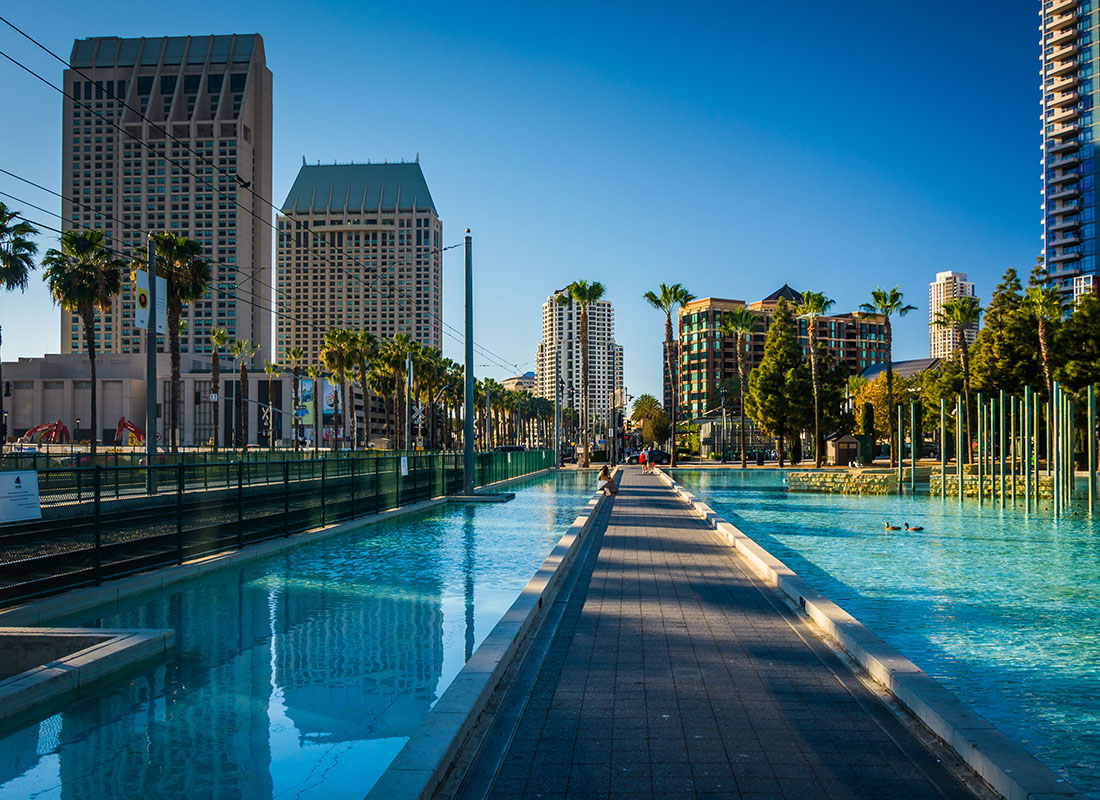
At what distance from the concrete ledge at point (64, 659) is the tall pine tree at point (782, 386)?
65359 millimetres

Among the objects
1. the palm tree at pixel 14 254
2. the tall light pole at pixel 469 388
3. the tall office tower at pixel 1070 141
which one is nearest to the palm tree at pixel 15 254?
the palm tree at pixel 14 254

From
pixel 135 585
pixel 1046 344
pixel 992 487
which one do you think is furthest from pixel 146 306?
pixel 1046 344

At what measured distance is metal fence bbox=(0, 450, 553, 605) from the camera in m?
10.2

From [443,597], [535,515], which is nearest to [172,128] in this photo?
[535,515]

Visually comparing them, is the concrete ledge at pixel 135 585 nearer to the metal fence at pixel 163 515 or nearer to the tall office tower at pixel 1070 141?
the metal fence at pixel 163 515

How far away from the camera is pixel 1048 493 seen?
33.7m

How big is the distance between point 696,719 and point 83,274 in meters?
47.4

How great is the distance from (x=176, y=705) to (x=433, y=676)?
2.03 metres

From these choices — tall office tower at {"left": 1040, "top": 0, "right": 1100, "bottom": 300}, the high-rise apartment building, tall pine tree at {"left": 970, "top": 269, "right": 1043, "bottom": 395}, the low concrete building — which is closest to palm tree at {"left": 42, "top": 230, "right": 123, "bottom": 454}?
tall pine tree at {"left": 970, "top": 269, "right": 1043, "bottom": 395}

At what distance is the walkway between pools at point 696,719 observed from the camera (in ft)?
16.0

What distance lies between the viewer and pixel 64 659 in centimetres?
735

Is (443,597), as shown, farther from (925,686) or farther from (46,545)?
(925,686)

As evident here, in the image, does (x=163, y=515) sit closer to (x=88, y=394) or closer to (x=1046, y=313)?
(x=1046, y=313)

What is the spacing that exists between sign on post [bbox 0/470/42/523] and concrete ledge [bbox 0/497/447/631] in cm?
101
